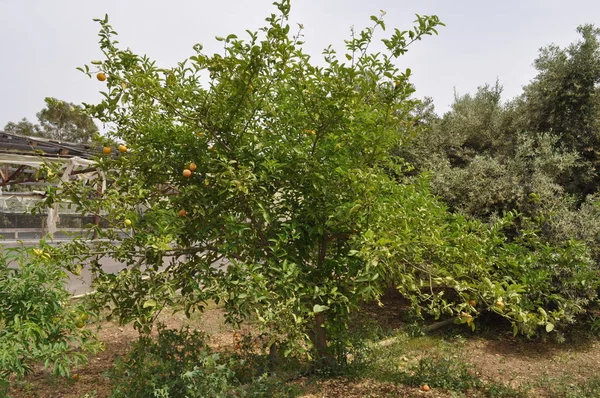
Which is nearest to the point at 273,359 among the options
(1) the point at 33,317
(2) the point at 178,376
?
(2) the point at 178,376

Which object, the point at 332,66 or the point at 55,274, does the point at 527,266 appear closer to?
the point at 332,66

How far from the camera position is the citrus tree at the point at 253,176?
9.74ft

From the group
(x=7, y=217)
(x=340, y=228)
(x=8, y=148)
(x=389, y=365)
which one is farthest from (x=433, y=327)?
(x=7, y=217)

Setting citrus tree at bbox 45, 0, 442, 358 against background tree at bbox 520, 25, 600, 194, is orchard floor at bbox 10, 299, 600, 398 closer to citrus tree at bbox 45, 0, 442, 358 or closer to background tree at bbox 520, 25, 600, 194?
citrus tree at bbox 45, 0, 442, 358

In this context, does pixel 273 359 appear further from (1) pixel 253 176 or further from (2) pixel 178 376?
(1) pixel 253 176

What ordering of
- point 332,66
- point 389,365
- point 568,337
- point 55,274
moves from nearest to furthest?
point 55,274, point 332,66, point 389,365, point 568,337

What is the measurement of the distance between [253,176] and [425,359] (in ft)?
9.67

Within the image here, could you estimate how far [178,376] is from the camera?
3.06 m

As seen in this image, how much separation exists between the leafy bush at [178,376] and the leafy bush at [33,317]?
0.60 meters

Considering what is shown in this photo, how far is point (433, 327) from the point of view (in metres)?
6.56

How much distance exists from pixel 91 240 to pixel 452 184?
19.1 feet

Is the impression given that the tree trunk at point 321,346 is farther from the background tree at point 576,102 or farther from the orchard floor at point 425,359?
the background tree at point 576,102

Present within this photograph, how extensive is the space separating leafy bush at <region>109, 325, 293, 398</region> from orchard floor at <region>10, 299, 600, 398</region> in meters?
0.55

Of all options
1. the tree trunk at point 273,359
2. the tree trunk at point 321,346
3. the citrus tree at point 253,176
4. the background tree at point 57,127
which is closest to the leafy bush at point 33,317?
the citrus tree at point 253,176
